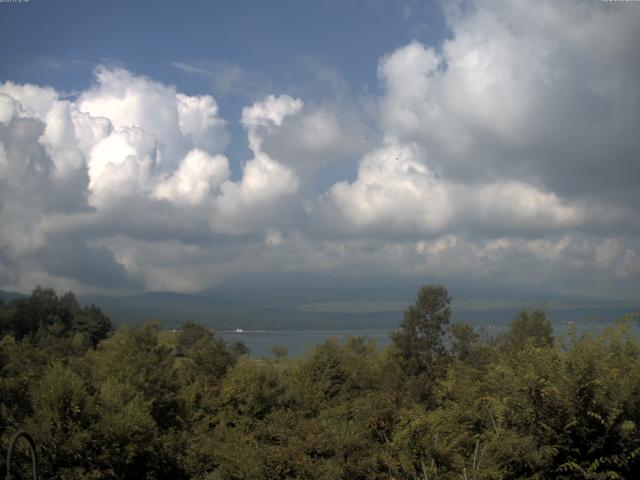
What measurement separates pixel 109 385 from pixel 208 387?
18.3 meters

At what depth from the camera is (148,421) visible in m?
22.1

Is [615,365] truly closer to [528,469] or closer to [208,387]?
[528,469]

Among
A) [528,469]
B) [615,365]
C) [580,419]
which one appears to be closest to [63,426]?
[528,469]

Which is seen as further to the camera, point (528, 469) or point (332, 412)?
point (332, 412)

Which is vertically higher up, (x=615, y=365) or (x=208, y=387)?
(x=615, y=365)

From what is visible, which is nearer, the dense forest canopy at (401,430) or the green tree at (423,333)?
the dense forest canopy at (401,430)

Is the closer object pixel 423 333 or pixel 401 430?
pixel 401 430

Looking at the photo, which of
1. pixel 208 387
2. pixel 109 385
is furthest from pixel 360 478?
pixel 208 387

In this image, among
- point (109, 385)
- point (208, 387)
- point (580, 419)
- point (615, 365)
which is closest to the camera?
point (580, 419)

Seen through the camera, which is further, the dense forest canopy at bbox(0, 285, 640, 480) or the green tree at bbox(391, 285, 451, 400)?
the green tree at bbox(391, 285, 451, 400)

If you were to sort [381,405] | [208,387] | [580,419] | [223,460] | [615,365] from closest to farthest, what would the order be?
[580,419] < [615,365] < [381,405] < [223,460] < [208,387]

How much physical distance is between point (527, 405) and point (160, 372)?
2401cm

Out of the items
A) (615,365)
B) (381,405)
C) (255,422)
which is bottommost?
(255,422)

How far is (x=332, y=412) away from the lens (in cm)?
3725
